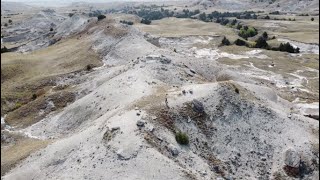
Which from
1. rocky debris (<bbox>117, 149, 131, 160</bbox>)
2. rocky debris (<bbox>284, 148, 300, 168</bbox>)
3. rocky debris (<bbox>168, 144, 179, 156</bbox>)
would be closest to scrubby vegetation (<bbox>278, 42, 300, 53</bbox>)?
rocky debris (<bbox>284, 148, 300, 168</bbox>)

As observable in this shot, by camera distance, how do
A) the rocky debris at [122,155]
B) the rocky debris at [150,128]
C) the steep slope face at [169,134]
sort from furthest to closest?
the rocky debris at [150,128] → the steep slope face at [169,134] → the rocky debris at [122,155]

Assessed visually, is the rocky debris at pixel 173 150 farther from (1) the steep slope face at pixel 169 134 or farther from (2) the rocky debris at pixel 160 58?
(2) the rocky debris at pixel 160 58

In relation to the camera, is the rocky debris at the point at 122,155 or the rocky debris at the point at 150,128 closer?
the rocky debris at the point at 122,155

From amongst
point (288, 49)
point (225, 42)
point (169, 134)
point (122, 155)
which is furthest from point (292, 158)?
point (225, 42)

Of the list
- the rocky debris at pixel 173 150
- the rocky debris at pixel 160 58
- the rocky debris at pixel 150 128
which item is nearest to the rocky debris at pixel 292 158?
the rocky debris at pixel 173 150

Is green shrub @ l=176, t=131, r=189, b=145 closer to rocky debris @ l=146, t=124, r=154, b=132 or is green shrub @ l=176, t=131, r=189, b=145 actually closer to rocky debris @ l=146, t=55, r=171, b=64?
rocky debris @ l=146, t=124, r=154, b=132

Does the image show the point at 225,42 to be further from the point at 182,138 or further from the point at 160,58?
the point at 182,138

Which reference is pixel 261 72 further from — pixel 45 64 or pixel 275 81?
pixel 45 64
